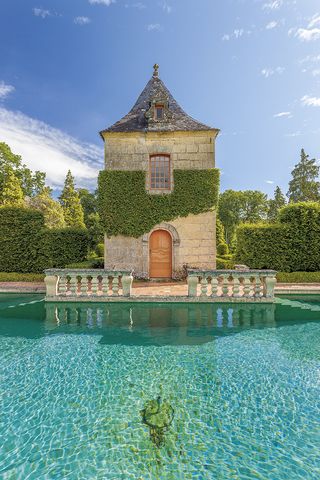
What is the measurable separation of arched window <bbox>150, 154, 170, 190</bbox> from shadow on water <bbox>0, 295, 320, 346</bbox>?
23.6 ft

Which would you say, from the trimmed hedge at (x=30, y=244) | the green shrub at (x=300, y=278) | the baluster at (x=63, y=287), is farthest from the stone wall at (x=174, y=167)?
the baluster at (x=63, y=287)

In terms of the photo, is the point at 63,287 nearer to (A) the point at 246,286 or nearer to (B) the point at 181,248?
(B) the point at 181,248

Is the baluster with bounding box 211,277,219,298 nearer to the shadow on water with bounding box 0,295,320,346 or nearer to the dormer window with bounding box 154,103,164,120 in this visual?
the shadow on water with bounding box 0,295,320,346

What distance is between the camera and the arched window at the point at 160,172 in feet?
45.1

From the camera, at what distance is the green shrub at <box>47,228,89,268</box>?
572 inches

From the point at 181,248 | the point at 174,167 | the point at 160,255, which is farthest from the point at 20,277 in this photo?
the point at 174,167

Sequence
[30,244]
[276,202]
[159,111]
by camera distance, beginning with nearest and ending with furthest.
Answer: [159,111], [30,244], [276,202]

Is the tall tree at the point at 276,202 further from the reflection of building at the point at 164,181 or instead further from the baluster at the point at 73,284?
the baluster at the point at 73,284

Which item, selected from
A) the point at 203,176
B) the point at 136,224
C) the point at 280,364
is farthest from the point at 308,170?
the point at 280,364

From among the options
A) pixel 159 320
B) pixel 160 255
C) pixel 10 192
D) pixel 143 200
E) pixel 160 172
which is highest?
pixel 10 192

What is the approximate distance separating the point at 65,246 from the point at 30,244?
6.63 feet

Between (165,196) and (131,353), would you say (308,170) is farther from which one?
(131,353)

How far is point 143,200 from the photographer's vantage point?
13.5 m

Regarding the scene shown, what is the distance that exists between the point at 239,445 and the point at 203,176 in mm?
12120
